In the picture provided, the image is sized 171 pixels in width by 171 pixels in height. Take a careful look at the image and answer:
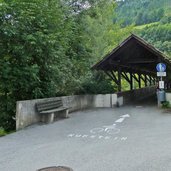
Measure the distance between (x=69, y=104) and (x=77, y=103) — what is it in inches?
57.8

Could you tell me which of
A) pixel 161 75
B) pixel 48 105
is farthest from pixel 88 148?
pixel 161 75

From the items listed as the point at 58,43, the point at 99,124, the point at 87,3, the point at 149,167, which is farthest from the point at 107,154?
the point at 87,3

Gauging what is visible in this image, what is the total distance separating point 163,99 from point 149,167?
14.7 m

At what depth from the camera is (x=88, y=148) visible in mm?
8914

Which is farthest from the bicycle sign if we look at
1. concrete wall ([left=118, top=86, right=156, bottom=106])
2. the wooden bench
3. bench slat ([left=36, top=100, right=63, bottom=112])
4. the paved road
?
concrete wall ([left=118, top=86, right=156, bottom=106])

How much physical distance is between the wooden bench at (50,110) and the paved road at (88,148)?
1300 millimetres

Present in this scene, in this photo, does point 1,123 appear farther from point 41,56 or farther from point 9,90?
point 41,56

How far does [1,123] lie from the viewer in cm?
1423

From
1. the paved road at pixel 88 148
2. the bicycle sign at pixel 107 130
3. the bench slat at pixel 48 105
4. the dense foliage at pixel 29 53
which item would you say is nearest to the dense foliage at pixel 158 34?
the dense foliage at pixel 29 53

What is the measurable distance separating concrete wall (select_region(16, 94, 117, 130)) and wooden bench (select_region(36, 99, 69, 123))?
20cm

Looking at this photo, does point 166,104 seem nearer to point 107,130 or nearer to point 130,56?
point 130,56

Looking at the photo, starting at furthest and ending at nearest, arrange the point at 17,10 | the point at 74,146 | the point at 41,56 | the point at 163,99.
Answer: the point at 163,99 < the point at 41,56 < the point at 17,10 < the point at 74,146

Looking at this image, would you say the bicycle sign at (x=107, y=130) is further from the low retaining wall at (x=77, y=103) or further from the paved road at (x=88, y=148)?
the low retaining wall at (x=77, y=103)

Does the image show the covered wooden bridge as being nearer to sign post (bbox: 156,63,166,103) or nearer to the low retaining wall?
sign post (bbox: 156,63,166,103)
